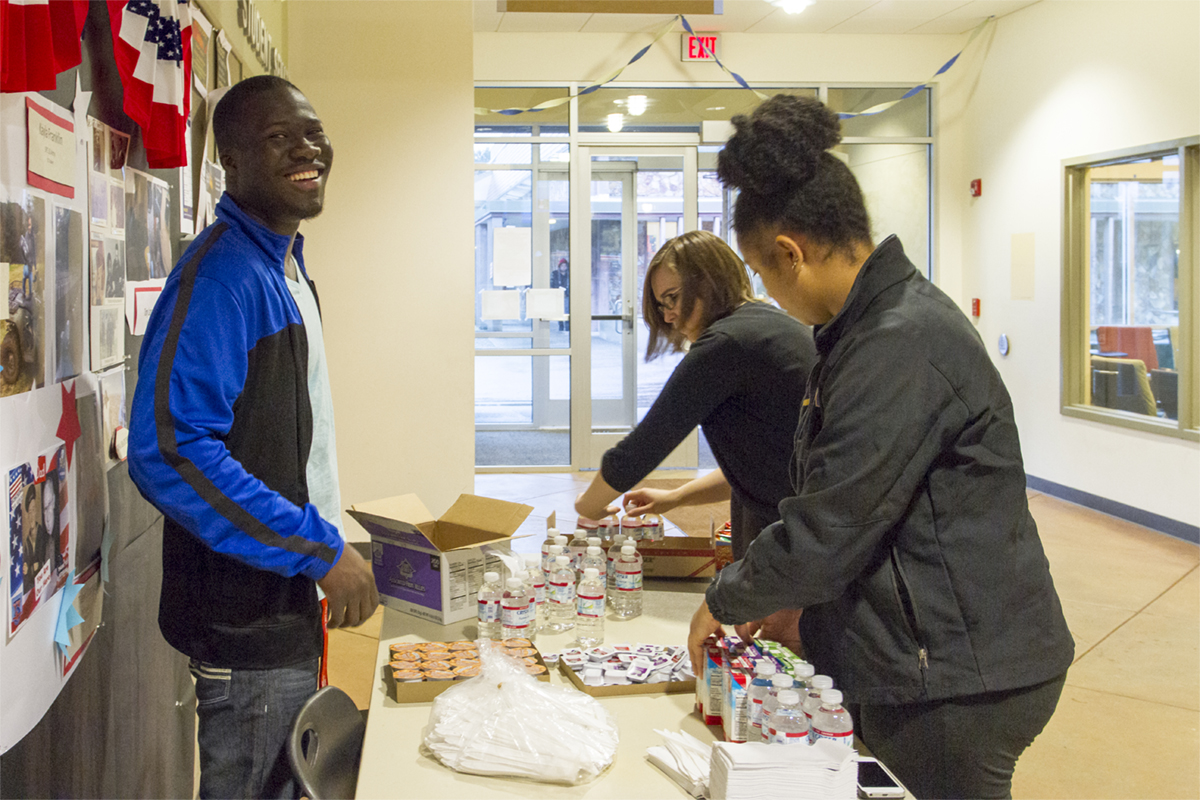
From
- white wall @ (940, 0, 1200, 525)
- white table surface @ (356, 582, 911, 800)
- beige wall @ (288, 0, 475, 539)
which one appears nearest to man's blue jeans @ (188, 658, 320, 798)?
white table surface @ (356, 582, 911, 800)

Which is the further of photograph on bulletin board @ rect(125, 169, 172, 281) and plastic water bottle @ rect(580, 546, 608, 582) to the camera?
plastic water bottle @ rect(580, 546, 608, 582)

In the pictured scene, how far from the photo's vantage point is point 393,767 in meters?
1.30

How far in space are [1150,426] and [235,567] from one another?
5.71 m

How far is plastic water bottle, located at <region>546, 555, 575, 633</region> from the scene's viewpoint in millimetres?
1830

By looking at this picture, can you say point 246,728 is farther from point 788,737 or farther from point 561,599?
point 788,737

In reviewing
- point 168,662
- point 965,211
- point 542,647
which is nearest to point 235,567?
point 542,647

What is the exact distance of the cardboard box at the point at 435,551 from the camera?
6.13ft

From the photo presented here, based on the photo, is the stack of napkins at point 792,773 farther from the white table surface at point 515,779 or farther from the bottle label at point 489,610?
the bottle label at point 489,610

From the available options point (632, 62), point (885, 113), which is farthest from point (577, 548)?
point (885, 113)

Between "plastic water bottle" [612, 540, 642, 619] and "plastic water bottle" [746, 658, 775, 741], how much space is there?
2.10 ft

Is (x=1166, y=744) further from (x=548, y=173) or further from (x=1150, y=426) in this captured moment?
(x=548, y=173)

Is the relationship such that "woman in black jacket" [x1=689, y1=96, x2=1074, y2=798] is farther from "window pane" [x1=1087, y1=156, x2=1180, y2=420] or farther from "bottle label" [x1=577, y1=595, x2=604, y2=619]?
"window pane" [x1=1087, y1=156, x2=1180, y2=420]

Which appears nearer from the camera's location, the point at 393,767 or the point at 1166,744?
the point at 393,767

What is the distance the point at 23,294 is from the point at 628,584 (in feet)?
3.90
